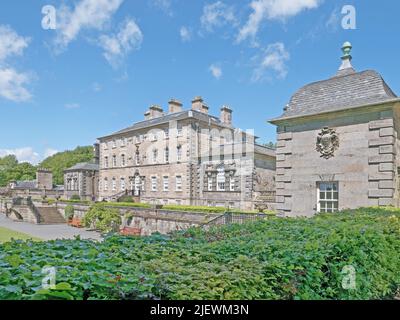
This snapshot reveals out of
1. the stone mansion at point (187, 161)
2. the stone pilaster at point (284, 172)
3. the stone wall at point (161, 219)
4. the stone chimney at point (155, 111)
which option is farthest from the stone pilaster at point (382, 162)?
the stone chimney at point (155, 111)

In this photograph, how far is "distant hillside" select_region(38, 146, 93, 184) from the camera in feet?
270

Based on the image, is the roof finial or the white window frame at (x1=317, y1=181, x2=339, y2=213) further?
the roof finial

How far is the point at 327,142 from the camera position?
13.9m

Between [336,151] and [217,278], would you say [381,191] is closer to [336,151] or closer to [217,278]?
[336,151]

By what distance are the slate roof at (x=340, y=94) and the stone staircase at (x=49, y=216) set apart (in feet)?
96.2

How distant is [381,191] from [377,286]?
8.56 m

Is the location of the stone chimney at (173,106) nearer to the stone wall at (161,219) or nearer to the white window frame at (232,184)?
the white window frame at (232,184)

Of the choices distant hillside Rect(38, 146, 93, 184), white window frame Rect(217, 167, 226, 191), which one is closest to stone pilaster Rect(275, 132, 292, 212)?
white window frame Rect(217, 167, 226, 191)

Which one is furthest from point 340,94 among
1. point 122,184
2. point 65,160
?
point 65,160

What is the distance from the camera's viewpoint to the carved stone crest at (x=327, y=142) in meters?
13.8

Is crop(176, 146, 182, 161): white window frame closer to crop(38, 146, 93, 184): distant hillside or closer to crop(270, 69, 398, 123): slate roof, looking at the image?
crop(270, 69, 398, 123): slate roof

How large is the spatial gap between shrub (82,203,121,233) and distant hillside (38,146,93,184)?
5566 centimetres

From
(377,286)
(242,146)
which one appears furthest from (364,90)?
(242,146)
